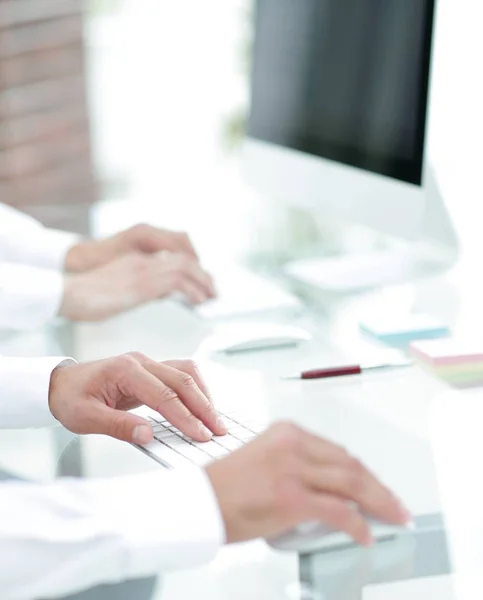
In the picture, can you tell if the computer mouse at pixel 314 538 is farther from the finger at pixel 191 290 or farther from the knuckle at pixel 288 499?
the finger at pixel 191 290

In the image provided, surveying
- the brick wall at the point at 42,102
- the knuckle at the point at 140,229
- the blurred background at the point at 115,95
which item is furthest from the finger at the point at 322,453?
the brick wall at the point at 42,102

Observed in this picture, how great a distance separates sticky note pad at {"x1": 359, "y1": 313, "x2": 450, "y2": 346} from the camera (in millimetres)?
1274

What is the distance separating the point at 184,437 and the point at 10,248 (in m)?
0.85

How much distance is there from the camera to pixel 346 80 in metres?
1.53

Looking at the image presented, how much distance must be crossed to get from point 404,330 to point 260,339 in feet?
0.59

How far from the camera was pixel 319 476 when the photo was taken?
28.7 inches

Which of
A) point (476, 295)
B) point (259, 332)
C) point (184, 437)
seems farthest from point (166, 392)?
point (476, 295)

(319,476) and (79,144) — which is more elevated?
(319,476)

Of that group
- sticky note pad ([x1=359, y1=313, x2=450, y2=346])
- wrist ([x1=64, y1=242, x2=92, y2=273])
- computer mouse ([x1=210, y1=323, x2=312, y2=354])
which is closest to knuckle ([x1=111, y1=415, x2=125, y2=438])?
computer mouse ([x1=210, y1=323, x2=312, y2=354])

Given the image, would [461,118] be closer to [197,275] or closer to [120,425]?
[197,275]

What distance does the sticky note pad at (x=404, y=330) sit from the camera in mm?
1274

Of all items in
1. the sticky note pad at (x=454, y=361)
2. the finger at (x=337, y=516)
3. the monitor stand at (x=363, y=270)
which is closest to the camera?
the finger at (x=337, y=516)

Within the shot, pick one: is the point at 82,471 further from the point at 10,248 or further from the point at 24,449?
the point at 10,248

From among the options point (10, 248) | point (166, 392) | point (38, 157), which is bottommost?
point (38, 157)
